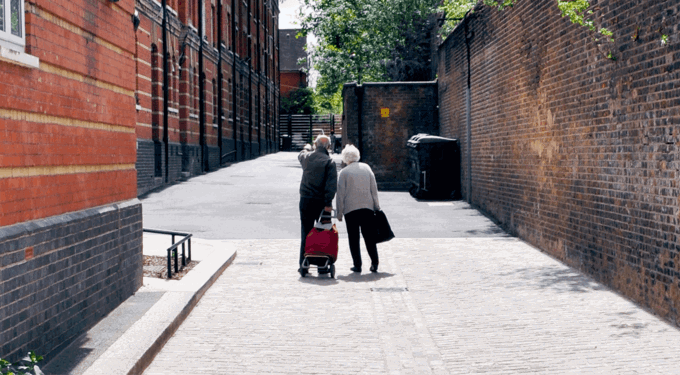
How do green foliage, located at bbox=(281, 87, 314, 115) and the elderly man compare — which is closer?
the elderly man

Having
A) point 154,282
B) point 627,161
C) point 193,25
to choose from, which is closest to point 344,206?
point 154,282

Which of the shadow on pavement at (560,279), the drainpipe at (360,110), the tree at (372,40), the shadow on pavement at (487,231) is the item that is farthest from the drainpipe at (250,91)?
the shadow on pavement at (560,279)

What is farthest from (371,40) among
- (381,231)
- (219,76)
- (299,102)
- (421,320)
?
(299,102)

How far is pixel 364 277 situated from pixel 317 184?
129cm

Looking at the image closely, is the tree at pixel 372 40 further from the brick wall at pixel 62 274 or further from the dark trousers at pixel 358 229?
the brick wall at pixel 62 274

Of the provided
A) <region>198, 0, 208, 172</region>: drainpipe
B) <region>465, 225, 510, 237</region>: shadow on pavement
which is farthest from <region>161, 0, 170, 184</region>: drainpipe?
<region>465, 225, 510, 237</region>: shadow on pavement

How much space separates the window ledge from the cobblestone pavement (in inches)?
89.0

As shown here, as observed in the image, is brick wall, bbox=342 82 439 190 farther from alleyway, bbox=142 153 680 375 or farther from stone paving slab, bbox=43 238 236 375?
stone paving slab, bbox=43 238 236 375

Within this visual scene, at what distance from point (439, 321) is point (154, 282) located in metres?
3.35

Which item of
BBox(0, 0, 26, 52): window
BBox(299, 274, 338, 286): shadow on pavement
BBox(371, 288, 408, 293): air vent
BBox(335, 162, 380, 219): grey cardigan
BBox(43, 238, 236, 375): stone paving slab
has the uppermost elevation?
BBox(0, 0, 26, 52): window

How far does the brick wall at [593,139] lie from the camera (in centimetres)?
745

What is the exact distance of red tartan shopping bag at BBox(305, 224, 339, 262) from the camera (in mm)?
9961

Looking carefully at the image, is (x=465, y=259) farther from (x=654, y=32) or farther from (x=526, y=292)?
(x=654, y=32)

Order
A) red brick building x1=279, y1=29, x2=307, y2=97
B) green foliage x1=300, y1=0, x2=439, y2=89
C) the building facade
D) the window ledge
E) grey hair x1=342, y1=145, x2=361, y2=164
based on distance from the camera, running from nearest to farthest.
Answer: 1. the window ledge
2. grey hair x1=342, y1=145, x2=361, y2=164
3. the building facade
4. green foliage x1=300, y1=0, x2=439, y2=89
5. red brick building x1=279, y1=29, x2=307, y2=97
